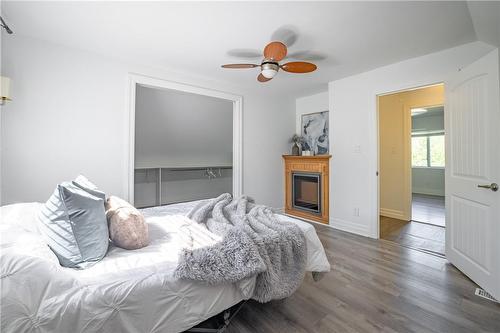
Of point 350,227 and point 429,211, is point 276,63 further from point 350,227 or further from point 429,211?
point 429,211

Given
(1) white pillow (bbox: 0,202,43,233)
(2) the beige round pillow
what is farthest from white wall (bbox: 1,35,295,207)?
(2) the beige round pillow

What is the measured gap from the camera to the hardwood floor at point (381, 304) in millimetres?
1543

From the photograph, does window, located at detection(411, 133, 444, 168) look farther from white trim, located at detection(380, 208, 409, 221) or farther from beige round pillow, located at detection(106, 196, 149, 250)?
beige round pillow, located at detection(106, 196, 149, 250)

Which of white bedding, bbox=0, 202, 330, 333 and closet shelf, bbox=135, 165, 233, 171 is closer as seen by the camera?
white bedding, bbox=0, 202, 330, 333

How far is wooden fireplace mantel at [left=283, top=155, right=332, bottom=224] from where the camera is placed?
12.7 feet

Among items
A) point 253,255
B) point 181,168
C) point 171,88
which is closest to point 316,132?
point 171,88

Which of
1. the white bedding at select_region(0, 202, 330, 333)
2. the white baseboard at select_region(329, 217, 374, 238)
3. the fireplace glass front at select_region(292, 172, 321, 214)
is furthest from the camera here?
the fireplace glass front at select_region(292, 172, 321, 214)

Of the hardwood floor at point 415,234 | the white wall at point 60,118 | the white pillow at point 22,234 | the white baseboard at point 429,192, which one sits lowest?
the hardwood floor at point 415,234

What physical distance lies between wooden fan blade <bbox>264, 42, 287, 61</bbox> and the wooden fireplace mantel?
219 cm

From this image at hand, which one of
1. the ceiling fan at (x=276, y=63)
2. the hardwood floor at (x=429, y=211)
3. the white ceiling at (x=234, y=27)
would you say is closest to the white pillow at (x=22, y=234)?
the white ceiling at (x=234, y=27)

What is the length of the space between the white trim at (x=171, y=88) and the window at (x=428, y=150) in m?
6.12

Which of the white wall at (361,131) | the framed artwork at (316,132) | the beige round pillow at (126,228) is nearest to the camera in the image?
the beige round pillow at (126,228)

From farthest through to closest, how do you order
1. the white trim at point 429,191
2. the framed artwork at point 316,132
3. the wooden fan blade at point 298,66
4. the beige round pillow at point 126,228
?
the white trim at point 429,191 → the framed artwork at point 316,132 → the wooden fan blade at point 298,66 → the beige round pillow at point 126,228

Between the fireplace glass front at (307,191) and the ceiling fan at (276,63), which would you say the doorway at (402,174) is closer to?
the fireplace glass front at (307,191)
